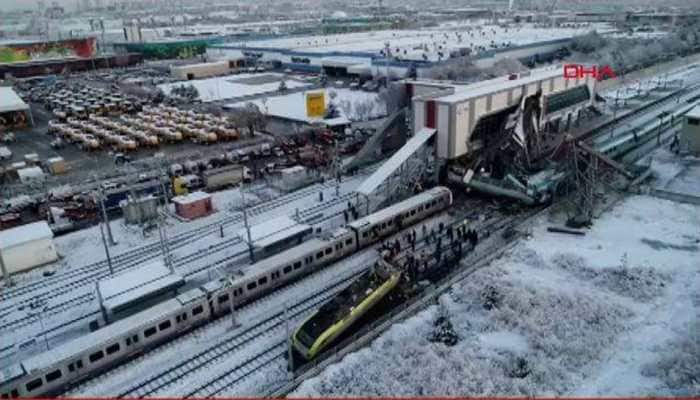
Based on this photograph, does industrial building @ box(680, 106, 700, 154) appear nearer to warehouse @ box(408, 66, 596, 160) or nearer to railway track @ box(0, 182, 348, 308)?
warehouse @ box(408, 66, 596, 160)

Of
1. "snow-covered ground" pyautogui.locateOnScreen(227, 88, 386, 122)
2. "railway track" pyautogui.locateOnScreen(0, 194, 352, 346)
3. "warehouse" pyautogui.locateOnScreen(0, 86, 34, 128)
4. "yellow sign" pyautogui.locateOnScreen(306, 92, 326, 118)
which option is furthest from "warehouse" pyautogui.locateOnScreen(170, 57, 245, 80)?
"railway track" pyautogui.locateOnScreen(0, 194, 352, 346)

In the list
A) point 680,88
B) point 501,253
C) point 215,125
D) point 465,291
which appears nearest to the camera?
point 465,291

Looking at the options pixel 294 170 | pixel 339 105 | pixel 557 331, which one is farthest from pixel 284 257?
pixel 339 105

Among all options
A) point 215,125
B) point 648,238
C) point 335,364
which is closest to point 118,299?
point 335,364

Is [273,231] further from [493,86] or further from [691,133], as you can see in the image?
[691,133]

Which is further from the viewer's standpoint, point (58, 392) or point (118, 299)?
point (118, 299)

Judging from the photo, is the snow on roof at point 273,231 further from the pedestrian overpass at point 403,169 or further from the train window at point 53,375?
the train window at point 53,375

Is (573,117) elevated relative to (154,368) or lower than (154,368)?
elevated

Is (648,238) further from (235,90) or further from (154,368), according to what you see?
(235,90)
